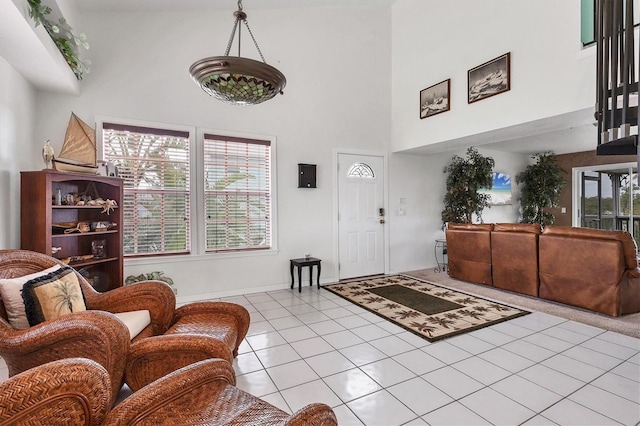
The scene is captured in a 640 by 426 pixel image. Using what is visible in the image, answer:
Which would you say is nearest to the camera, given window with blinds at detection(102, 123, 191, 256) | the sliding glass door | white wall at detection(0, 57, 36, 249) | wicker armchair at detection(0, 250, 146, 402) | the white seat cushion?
wicker armchair at detection(0, 250, 146, 402)

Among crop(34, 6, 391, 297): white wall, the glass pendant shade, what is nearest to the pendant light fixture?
the glass pendant shade

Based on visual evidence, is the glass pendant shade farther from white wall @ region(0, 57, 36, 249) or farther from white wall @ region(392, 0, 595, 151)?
white wall @ region(392, 0, 595, 151)

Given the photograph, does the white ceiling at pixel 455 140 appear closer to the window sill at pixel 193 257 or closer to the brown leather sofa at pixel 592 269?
the brown leather sofa at pixel 592 269

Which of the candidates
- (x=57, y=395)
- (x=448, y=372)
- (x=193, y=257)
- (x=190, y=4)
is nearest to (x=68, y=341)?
(x=57, y=395)

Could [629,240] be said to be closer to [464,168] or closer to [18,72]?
[464,168]

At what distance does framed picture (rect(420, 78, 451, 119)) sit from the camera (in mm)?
4686

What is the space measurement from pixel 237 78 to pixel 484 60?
147 inches

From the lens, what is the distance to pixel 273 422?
1.23m

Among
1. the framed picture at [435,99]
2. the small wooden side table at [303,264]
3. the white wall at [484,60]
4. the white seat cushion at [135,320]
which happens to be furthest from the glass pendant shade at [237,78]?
the framed picture at [435,99]

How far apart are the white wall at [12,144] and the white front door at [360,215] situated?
3.85m

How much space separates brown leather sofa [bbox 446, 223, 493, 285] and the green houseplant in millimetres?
3375

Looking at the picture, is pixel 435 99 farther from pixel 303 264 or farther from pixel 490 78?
pixel 303 264

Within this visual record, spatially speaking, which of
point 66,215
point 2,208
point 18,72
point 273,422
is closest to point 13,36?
point 18,72

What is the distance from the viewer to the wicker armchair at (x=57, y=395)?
100cm
